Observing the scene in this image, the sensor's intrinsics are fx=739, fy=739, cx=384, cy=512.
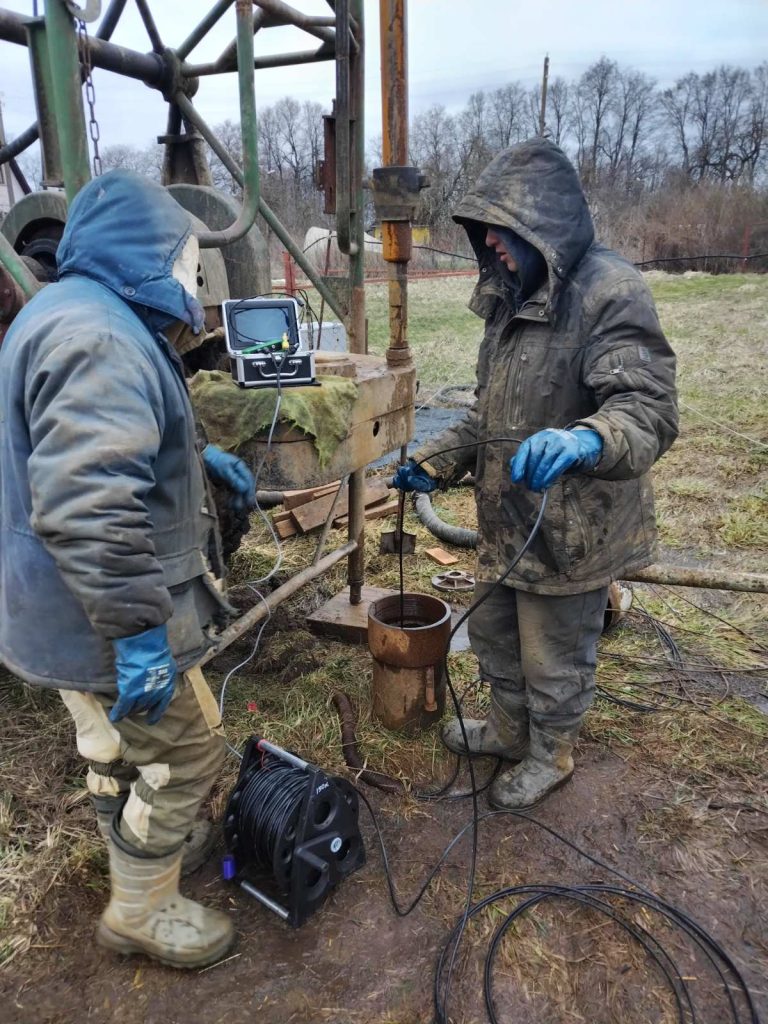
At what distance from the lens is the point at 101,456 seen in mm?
1658

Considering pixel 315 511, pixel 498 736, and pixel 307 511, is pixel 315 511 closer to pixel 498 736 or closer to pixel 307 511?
pixel 307 511

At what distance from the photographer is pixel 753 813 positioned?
2865 millimetres

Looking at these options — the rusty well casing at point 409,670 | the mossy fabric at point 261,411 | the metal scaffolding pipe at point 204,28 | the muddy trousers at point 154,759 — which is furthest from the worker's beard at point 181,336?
the metal scaffolding pipe at point 204,28

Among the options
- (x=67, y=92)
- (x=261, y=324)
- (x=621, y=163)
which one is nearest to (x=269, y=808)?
(x=261, y=324)

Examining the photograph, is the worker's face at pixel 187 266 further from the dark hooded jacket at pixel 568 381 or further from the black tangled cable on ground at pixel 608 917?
the black tangled cable on ground at pixel 608 917

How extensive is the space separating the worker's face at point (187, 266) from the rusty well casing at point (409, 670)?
1.69 metres

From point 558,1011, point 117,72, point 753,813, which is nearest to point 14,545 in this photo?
point 558,1011

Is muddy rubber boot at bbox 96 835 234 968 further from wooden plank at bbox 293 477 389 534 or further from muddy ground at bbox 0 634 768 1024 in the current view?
wooden plank at bbox 293 477 389 534

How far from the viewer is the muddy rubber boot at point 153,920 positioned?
7.27 ft

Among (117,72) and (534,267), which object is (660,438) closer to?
(534,267)

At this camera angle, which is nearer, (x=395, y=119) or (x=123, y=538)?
(x=123, y=538)

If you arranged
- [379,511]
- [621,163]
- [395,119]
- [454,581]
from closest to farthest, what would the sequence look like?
[395,119] → [454,581] → [379,511] → [621,163]

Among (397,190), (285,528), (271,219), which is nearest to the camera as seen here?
(397,190)

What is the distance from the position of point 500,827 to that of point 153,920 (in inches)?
51.1
